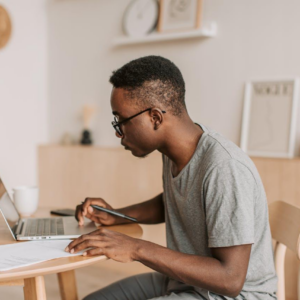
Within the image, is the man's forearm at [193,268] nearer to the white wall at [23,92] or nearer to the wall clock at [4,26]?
the white wall at [23,92]

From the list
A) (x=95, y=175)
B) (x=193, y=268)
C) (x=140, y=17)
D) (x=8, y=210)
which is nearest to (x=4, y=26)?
(x=140, y=17)

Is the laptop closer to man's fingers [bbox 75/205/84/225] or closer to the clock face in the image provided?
man's fingers [bbox 75/205/84/225]

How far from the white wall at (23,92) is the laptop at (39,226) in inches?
67.7

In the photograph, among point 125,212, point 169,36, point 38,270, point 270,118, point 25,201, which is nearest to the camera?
point 38,270

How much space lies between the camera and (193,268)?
1.10 metres

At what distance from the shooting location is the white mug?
170 cm

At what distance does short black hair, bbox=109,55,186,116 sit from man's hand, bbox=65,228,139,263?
1.20ft

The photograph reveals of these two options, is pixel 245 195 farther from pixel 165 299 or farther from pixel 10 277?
pixel 10 277

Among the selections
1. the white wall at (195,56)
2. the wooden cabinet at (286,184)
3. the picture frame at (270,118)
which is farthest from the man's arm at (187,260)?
the white wall at (195,56)

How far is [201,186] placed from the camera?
1188 millimetres

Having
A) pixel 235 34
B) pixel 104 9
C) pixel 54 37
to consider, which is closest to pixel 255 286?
pixel 235 34

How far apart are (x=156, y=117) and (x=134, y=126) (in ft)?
0.22

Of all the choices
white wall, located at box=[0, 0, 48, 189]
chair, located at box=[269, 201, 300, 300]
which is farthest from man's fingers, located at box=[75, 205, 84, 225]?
white wall, located at box=[0, 0, 48, 189]

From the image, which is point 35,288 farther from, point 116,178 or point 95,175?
point 95,175
